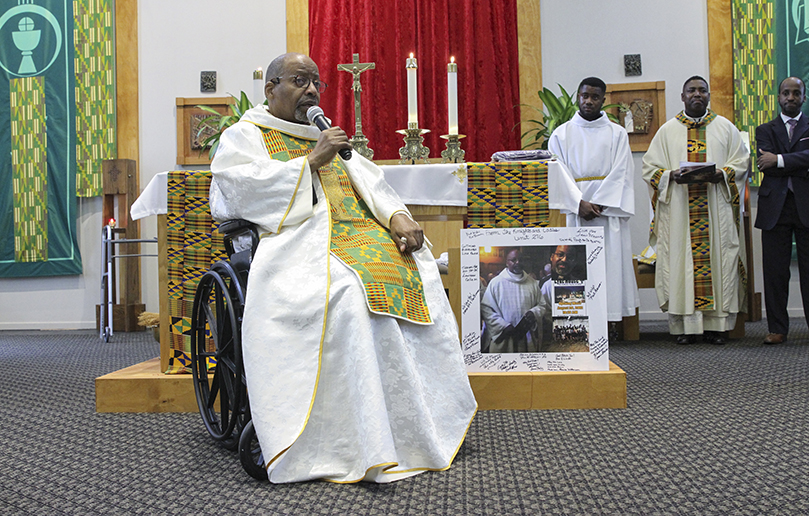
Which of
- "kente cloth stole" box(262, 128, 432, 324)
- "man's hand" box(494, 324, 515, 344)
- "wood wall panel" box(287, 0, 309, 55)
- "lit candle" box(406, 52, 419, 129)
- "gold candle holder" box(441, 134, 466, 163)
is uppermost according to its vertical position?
"wood wall panel" box(287, 0, 309, 55)

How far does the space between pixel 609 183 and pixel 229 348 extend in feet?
9.33

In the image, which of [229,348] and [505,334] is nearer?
[229,348]

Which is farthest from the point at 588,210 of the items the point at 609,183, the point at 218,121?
Result: the point at 218,121

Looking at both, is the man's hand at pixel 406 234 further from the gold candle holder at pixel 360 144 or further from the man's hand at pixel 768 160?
the man's hand at pixel 768 160

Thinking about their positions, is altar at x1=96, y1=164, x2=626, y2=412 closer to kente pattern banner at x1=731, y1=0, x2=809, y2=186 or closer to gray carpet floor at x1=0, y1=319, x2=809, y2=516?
gray carpet floor at x1=0, y1=319, x2=809, y2=516

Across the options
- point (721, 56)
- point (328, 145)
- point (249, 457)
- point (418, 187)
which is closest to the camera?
point (249, 457)

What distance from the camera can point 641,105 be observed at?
217 inches

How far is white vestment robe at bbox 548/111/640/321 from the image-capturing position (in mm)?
4230

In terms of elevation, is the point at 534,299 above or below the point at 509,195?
below

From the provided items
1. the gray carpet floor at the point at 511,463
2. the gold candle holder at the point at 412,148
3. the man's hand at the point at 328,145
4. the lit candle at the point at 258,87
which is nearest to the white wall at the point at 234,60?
the gold candle holder at the point at 412,148

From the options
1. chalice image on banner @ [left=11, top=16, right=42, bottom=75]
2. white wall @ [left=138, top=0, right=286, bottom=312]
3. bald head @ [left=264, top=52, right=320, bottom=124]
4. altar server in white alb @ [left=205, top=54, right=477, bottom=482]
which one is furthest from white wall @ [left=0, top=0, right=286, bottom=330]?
altar server in white alb @ [left=205, top=54, right=477, bottom=482]

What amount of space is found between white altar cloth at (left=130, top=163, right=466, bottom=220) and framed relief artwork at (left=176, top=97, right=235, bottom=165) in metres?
3.09

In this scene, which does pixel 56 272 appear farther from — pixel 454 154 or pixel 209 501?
pixel 209 501

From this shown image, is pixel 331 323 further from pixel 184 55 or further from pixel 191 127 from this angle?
pixel 184 55
